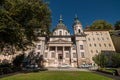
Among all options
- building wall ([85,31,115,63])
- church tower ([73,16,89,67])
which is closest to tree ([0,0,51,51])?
church tower ([73,16,89,67])

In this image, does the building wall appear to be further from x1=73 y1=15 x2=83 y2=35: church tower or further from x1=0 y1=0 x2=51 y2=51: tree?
x1=0 y1=0 x2=51 y2=51: tree

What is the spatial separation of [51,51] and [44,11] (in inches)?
1297

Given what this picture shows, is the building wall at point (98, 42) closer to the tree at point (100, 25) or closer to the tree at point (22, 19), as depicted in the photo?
the tree at point (100, 25)

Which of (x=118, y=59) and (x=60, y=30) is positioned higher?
(x=60, y=30)

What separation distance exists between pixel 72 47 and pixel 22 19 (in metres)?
36.5

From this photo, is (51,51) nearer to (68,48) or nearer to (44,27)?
(68,48)

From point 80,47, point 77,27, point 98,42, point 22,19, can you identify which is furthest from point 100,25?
point 22,19

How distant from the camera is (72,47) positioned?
5356cm

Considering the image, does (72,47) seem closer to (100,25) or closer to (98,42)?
(98,42)

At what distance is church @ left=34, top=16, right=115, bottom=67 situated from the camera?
1997 inches

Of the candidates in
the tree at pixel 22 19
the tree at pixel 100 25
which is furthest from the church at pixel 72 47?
the tree at pixel 22 19

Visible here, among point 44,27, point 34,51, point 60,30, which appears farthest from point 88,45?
point 44,27

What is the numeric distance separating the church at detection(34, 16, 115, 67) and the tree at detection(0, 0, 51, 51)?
1025 inches

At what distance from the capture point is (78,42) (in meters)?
53.6
